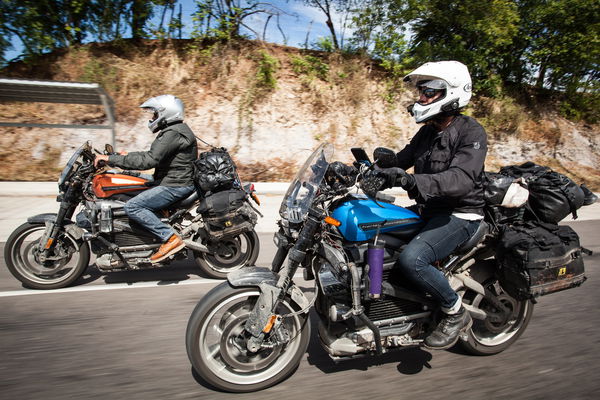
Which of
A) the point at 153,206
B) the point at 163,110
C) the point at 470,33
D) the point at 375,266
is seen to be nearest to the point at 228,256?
the point at 153,206

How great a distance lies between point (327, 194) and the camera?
251 cm

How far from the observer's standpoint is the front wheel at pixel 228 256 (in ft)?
15.8

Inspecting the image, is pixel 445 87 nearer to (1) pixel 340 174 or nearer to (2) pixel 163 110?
(1) pixel 340 174

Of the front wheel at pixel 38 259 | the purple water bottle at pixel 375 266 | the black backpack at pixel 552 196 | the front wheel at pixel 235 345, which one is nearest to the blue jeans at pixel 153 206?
the front wheel at pixel 38 259

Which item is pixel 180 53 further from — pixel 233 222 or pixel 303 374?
pixel 303 374

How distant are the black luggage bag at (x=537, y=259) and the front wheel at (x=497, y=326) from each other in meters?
0.33

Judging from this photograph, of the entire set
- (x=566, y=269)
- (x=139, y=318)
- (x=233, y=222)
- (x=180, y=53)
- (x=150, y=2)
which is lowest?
(x=139, y=318)

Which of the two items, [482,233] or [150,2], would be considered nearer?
[482,233]

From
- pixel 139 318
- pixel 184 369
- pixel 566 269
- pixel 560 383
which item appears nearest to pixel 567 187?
pixel 566 269

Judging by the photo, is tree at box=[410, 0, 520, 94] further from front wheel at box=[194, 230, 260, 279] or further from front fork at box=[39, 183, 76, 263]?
front fork at box=[39, 183, 76, 263]

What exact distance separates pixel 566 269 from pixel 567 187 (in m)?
0.60

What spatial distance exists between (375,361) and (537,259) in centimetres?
139

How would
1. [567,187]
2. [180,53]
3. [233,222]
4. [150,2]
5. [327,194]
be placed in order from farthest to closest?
[180,53]
[150,2]
[233,222]
[567,187]
[327,194]

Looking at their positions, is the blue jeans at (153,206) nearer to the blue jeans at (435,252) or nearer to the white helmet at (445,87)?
the blue jeans at (435,252)
